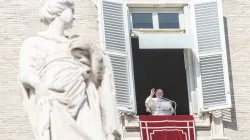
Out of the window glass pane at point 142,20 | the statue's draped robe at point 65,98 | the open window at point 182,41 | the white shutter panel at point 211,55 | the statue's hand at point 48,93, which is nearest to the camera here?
the statue's draped robe at point 65,98

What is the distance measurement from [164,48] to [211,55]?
91cm

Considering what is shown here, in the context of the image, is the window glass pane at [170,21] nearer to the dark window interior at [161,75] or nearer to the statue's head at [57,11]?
the dark window interior at [161,75]

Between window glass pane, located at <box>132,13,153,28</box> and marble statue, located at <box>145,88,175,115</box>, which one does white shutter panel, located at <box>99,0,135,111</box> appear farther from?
window glass pane, located at <box>132,13,153,28</box>

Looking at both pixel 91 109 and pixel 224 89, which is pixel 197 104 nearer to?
pixel 224 89

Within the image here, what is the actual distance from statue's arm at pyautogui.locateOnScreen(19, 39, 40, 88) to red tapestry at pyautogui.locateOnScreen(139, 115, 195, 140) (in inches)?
457

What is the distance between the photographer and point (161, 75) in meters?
25.8

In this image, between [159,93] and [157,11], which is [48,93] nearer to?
[159,93]

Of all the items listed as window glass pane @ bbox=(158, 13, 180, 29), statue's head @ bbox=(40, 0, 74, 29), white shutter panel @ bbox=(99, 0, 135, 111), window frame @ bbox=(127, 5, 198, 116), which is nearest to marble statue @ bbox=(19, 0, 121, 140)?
statue's head @ bbox=(40, 0, 74, 29)

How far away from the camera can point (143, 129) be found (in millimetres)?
25188

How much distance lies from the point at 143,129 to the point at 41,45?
1166 cm

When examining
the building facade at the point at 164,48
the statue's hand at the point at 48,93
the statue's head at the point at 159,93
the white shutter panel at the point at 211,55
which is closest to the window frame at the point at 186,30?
the building facade at the point at 164,48

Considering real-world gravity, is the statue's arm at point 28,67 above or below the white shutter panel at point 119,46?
below

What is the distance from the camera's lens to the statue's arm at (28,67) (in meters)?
13.3

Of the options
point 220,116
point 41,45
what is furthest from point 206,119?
point 41,45
